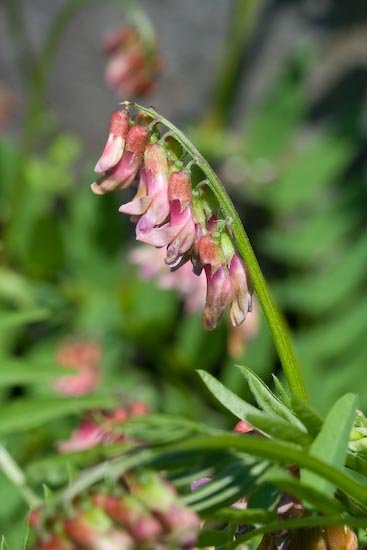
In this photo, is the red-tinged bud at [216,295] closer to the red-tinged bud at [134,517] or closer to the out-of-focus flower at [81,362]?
the red-tinged bud at [134,517]

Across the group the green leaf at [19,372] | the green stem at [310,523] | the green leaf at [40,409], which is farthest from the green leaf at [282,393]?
the green leaf at [19,372]

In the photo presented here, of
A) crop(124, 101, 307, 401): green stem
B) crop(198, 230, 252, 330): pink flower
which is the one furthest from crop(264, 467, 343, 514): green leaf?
crop(198, 230, 252, 330): pink flower

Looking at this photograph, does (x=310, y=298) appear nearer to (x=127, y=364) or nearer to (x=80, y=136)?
(x=127, y=364)

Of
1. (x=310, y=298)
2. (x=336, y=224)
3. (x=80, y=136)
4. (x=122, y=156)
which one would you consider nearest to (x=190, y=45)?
(x=80, y=136)

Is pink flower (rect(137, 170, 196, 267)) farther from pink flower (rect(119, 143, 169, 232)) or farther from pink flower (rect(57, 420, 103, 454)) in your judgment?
pink flower (rect(57, 420, 103, 454))

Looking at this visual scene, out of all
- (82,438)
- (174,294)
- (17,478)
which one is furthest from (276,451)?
(174,294)

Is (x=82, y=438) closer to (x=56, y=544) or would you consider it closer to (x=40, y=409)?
(x=40, y=409)
